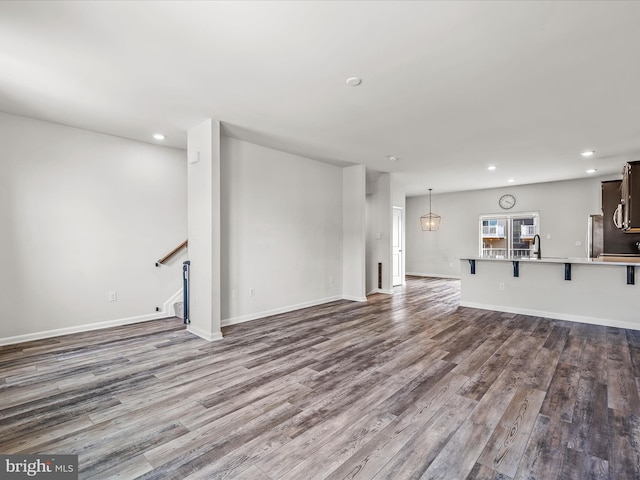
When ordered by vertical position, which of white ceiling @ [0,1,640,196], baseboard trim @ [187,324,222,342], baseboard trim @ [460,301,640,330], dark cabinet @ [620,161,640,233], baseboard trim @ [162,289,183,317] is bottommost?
baseboard trim @ [460,301,640,330]

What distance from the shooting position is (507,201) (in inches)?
347

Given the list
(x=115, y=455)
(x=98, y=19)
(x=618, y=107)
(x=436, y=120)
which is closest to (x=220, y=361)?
(x=115, y=455)

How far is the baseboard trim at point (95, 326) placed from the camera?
3703 mm

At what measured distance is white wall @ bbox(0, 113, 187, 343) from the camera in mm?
3668

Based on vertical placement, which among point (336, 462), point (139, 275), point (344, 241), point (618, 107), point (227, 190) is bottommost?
point (336, 462)

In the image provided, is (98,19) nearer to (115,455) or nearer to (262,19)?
(262,19)

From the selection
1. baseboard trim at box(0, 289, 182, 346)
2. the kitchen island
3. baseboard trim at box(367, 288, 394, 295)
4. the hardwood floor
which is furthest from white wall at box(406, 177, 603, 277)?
baseboard trim at box(0, 289, 182, 346)

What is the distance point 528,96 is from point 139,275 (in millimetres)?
5461

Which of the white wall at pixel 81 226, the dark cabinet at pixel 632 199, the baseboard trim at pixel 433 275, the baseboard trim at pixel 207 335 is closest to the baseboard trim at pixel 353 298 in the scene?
the baseboard trim at pixel 207 335

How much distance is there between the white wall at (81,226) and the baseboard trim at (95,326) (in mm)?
13

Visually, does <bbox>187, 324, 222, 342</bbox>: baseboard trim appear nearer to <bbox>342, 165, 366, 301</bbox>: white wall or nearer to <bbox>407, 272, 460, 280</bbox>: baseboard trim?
<bbox>342, 165, 366, 301</bbox>: white wall

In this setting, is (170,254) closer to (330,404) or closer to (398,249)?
(330,404)

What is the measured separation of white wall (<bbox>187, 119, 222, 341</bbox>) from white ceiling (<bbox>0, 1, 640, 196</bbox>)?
1.04ft

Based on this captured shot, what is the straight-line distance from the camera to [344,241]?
21.1 ft
